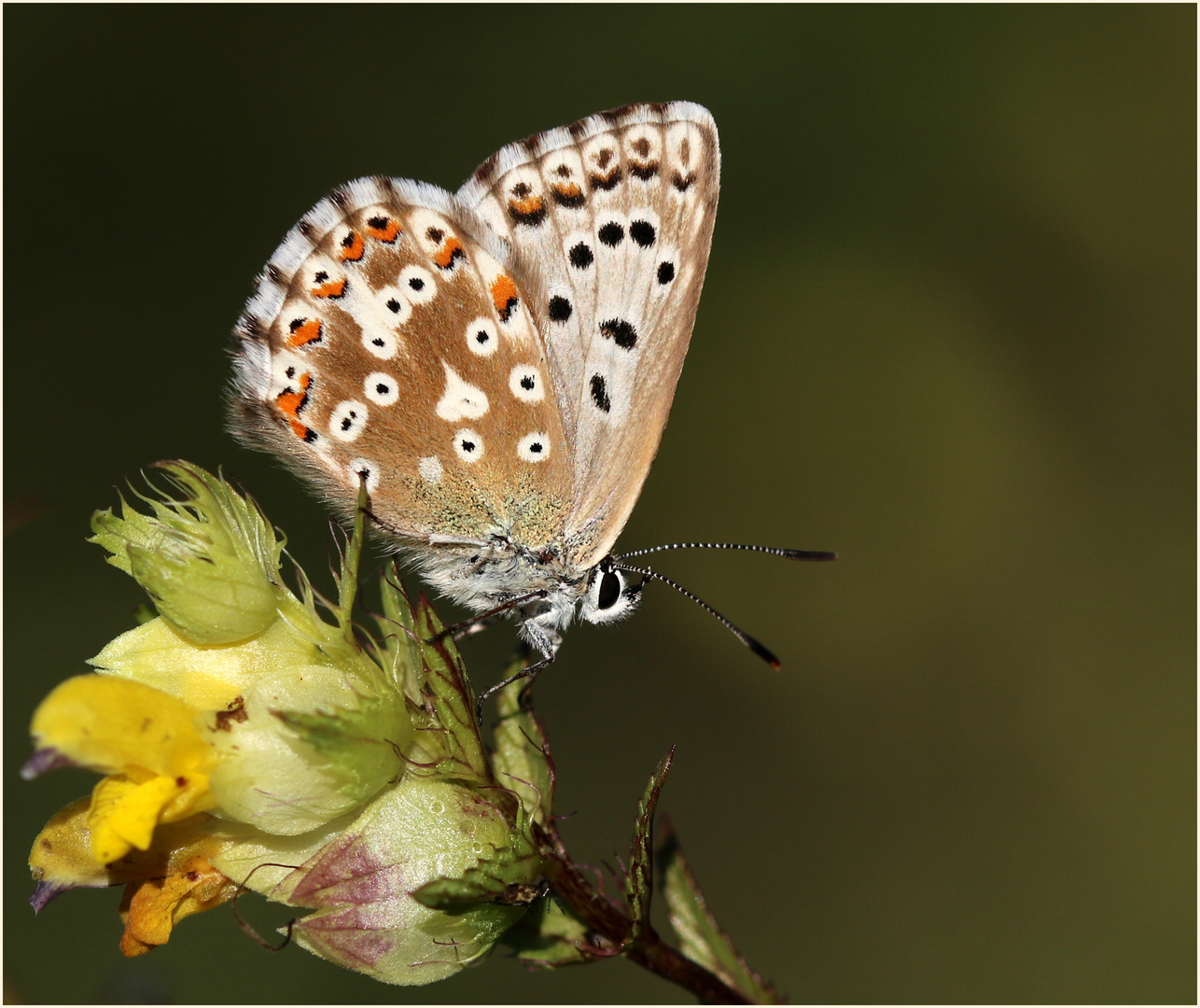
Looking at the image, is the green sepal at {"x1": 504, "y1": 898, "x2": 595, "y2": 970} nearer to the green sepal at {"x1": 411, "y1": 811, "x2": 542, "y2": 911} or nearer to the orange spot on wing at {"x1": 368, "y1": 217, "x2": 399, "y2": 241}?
the green sepal at {"x1": 411, "y1": 811, "x2": 542, "y2": 911}

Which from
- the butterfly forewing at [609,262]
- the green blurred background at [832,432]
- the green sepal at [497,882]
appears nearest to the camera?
the green sepal at [497,882]

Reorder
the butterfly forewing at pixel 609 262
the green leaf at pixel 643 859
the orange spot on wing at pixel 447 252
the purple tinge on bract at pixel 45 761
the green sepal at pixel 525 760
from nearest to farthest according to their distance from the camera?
the purple tinge on bract at pixel 45 761, the green leaf at pixel 643 859, the green sepal at pixel 525 760, the butterfly forewing at pixel 609 262, the orange spot on wing at pixel 447 252

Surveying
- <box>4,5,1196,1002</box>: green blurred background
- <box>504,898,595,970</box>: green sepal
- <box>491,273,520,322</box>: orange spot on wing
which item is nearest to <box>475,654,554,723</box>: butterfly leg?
<box>504,898,595,970</box>: green sepal

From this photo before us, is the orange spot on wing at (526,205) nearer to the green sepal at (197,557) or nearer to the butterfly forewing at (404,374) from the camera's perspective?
the butterfly forewing at (404,374)

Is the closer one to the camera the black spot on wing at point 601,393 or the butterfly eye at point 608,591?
the black spot on wing at point 601,393

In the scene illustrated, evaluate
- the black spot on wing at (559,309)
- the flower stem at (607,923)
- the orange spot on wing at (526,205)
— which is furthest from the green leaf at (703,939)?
the orange spot on wing at (526,205)

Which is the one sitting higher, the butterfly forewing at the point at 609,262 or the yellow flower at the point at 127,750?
the butterfly forewing at the point at 609,262

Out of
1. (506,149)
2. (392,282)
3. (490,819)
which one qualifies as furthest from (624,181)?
(490,819)

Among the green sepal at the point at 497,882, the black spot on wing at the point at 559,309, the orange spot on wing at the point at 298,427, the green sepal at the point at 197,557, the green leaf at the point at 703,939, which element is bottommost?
the green leaf at the point at 703,939
